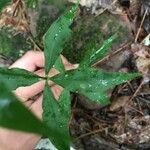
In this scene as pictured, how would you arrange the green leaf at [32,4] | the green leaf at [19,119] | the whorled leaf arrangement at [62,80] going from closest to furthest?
the green leaf at [19,119]
the whorled leaf arrangement at [62,80]
the green leaf at [32,4]

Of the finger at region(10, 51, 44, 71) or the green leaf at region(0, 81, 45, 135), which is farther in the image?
the finger at region(10, 51, 44, 71)

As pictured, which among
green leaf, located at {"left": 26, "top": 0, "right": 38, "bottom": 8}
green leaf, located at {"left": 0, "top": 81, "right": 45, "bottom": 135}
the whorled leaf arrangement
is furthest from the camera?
green leaf, located at {"left": 26, "top": 0, "right": 38, "bottom": 8}

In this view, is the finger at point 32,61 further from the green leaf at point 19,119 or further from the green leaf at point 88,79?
the green leaf at point 19,119

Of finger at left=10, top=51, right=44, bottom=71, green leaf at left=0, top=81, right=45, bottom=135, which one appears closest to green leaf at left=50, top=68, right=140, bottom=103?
finger at left=10, top=51, right=44, bottom=71

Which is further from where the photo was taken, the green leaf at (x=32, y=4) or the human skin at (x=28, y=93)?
the green leaf at (x=32, y=4)

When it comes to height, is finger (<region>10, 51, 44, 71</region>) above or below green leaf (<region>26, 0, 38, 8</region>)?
below

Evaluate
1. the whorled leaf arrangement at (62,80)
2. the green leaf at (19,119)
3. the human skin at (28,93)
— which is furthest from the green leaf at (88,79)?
the green leaf at (19,119)

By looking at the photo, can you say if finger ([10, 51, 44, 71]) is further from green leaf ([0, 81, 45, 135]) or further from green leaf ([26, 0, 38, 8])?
green leaf ([0, 81, 45, 135])

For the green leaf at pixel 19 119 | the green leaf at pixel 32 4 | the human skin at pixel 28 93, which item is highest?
the green leaf at pixel 19 119

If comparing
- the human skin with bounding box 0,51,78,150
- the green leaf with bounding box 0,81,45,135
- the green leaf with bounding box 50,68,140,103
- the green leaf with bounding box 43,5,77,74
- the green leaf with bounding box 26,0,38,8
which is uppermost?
the green leaf with bounding box 0,81,45,135

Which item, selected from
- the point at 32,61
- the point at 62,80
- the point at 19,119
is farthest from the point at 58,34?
the point at 19,119
